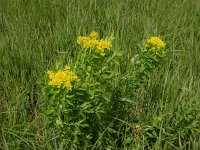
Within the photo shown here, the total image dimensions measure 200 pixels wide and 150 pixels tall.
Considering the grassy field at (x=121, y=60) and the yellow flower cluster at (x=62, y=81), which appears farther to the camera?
the grassy field at (x=121, y=60)

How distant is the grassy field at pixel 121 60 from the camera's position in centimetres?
177

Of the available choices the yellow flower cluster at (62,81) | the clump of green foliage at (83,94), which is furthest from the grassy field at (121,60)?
the yellow flower cluster at (62,81)

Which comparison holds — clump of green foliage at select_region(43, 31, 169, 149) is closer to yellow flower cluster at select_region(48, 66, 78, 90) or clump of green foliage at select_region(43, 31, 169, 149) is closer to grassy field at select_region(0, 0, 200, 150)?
yellow flower cluster at select_region(48, 66, 78, 90)

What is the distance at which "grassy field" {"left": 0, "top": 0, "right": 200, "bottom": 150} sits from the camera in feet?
5.81

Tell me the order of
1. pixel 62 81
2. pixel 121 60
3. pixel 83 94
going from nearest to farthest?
pixel 62 81 < pixel 83 94 < pixel 121 60

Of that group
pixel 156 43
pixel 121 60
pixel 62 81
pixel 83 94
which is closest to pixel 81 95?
pixel 83 94

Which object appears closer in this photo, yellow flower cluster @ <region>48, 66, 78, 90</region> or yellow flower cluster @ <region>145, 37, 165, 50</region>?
yellow flower cluster @ <region>48, 66, 78, 90</region>

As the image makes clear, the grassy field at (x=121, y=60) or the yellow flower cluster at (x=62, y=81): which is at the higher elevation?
the yellow flower cluster at (x=62, y=81)

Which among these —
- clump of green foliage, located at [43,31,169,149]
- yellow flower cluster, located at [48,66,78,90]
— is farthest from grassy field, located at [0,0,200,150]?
yellow flower cluster, located at [48,66,78,90]

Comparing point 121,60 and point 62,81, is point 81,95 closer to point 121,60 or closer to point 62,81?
point 62,81

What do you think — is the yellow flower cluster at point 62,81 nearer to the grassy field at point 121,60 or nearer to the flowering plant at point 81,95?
the flowering plant at point 81,95

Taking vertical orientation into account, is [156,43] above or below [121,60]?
above

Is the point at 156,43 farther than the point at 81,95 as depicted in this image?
Yes

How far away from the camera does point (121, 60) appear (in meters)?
2.22
